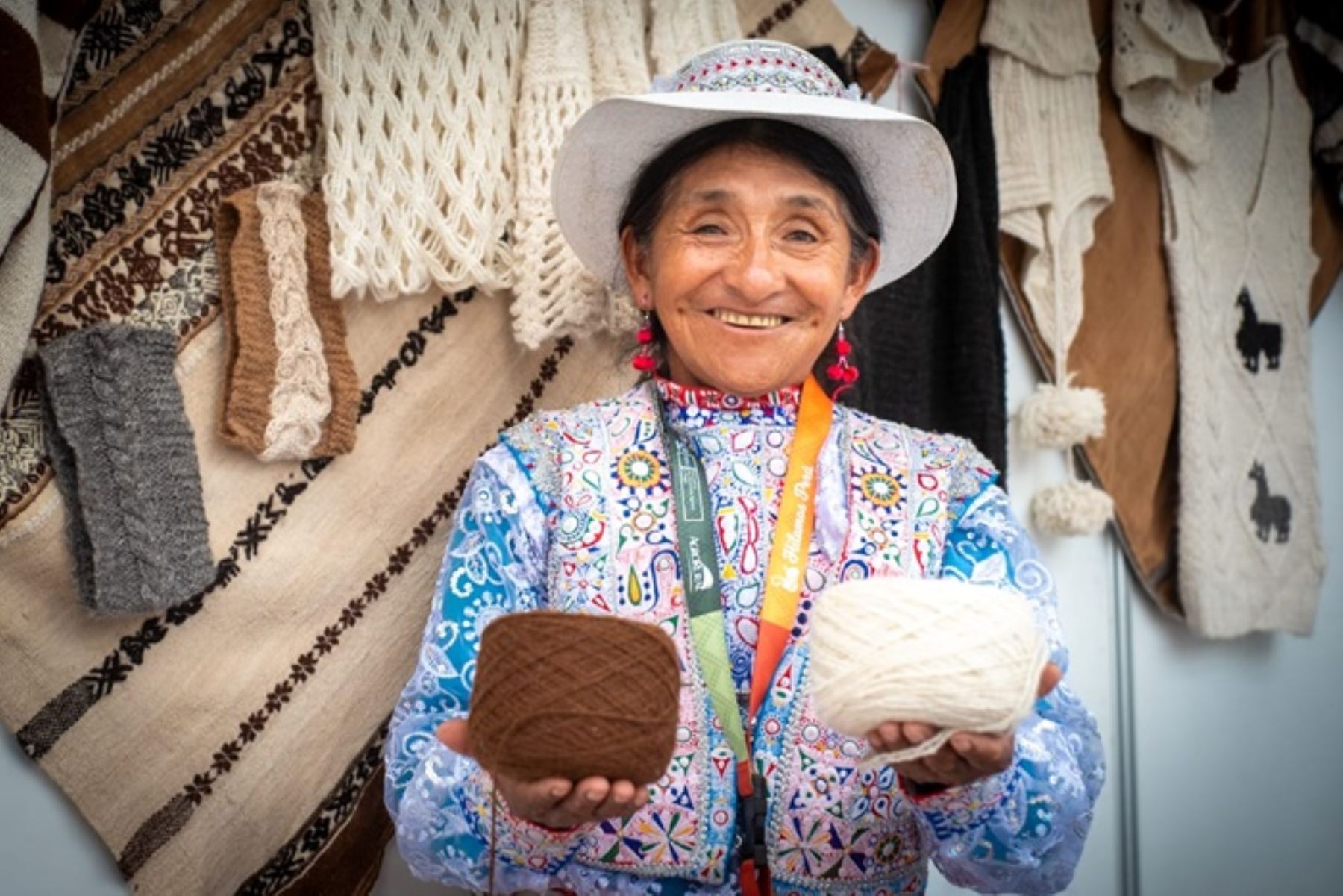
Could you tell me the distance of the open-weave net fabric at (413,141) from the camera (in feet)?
5.32

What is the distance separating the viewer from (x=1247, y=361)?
2.60m

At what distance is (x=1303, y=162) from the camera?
271 centimetres

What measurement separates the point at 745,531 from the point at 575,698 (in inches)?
18.1

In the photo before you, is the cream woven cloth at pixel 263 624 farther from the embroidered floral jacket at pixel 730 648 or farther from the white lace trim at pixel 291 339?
the embroidered floral jacket at pixel 730 648

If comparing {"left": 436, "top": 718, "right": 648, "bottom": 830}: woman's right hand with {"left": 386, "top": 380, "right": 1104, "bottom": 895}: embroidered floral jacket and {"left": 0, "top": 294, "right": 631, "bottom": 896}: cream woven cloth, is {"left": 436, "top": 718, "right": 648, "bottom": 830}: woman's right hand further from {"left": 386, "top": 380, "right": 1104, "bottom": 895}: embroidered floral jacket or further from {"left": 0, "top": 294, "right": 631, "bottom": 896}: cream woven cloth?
{"left": 0, "top": 294, "right": 631, "bottom": 896}: cream woven cloth

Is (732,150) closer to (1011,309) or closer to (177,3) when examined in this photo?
(177,3)

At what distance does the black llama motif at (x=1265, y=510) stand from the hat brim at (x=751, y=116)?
55.2 inches

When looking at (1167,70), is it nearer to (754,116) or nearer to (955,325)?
(955,325)

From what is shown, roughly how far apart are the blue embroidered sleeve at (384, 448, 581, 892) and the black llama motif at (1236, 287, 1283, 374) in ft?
6.41

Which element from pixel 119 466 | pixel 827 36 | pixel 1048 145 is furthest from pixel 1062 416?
pixel 119 466

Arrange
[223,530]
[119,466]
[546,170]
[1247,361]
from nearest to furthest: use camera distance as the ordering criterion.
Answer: [119,466] < [223,530] < [546,170] < [1247,361]

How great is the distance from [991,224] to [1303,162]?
43.8 inches

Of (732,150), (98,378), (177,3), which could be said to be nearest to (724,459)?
(732,150)

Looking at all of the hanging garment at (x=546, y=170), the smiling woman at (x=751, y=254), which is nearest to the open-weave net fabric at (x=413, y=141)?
the hanging garment at (x=546, y=170)
